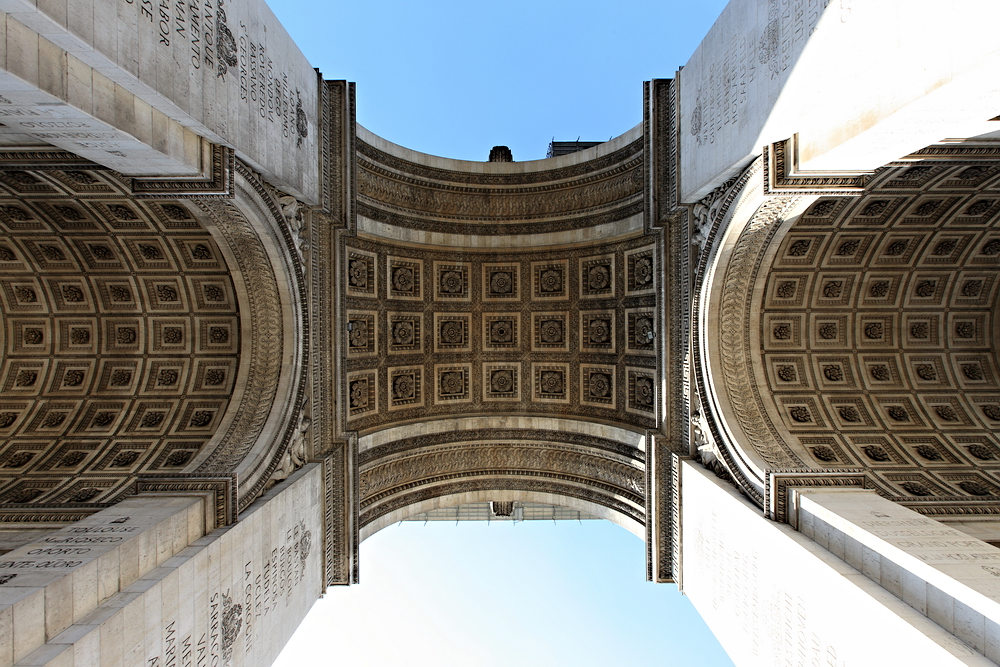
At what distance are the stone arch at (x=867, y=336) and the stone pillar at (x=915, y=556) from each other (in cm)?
152

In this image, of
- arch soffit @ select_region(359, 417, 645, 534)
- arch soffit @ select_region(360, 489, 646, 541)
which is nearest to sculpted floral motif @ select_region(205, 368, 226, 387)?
arch soffit @ select_region(359, 417, 645, 534)

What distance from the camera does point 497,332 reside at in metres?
19.2

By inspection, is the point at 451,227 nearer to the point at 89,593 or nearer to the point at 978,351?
the point at 89,593

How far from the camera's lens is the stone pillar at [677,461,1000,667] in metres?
6.78

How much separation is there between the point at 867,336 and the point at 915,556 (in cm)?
905

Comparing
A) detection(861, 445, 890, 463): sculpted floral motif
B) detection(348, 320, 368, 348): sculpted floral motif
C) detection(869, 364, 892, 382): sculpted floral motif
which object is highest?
detection(348, 320, 368, 348): sculpted floral motif

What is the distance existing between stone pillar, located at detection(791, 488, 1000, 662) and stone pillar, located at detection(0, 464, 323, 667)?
1136cm

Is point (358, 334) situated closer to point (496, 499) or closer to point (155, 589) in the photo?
point (496, 499)

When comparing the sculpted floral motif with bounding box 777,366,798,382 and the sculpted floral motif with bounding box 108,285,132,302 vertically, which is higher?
the sculpted floral motif with bounding box 108,285,132,302

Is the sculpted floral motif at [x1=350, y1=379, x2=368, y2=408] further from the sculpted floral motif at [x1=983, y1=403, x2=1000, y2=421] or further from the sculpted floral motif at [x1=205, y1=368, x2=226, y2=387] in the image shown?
the sculpted floral motif at [x1=983, y1=403, x2=1000, y2=421]

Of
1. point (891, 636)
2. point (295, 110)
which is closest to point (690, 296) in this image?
point (891, 636)

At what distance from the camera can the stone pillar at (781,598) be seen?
6.78 meters

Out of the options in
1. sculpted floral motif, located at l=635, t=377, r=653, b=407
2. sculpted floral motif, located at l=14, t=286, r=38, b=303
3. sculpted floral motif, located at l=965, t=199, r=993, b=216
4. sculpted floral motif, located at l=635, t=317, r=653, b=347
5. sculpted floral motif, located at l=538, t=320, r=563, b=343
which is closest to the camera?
sculpted floral motif, located at l=965, t=199, r=993, b=216

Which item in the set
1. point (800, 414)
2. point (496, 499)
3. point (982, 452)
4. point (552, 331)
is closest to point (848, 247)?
point (800, 414)
